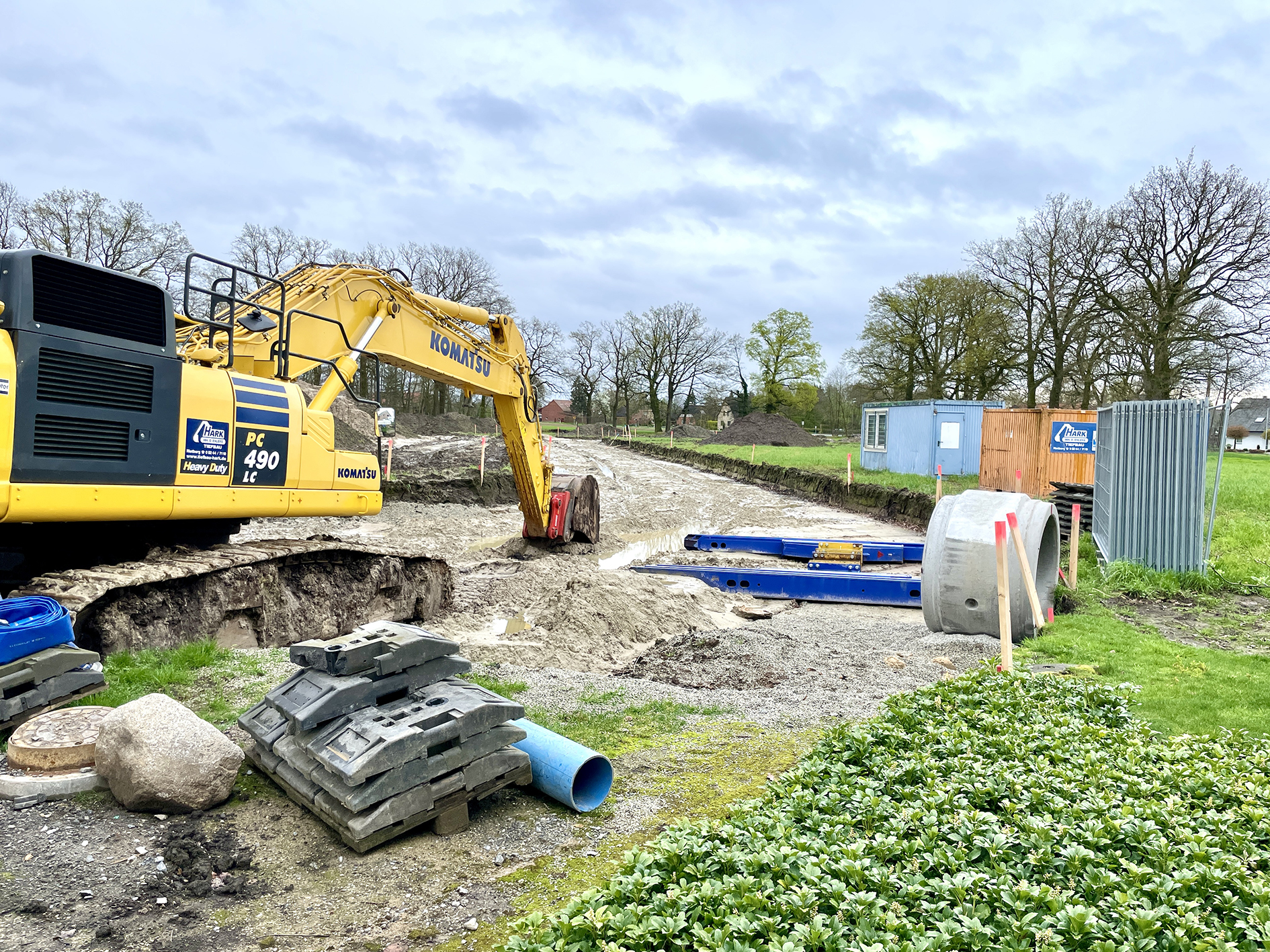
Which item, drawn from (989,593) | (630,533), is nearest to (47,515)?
(989,593)

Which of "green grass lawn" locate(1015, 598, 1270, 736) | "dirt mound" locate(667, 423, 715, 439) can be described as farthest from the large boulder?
"dirt mound" locate(667, 423, 715, 439)

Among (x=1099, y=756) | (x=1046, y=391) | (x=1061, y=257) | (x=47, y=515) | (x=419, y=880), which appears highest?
(x=1061, y=257)

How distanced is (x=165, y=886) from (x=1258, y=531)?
16098 millimetres

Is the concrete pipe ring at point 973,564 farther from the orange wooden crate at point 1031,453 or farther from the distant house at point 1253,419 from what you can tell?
the distant house at point 1253,419

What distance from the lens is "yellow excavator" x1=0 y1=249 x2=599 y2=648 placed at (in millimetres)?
6129

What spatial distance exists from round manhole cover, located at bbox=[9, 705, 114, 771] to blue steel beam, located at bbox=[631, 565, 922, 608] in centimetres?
879

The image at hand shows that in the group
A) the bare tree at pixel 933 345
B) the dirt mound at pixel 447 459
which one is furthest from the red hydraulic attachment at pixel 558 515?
the bare tree at pixel 933 345

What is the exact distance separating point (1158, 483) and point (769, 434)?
49.9 metres

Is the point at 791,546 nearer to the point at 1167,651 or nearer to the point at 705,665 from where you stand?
the point at 705,665

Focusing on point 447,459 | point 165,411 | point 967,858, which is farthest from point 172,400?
point 447,459

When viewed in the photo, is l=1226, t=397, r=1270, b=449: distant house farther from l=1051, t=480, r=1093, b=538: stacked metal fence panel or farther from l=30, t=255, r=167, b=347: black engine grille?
l=30, t=255, r=167, b=347: black engine grille

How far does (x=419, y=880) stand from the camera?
3822 mm

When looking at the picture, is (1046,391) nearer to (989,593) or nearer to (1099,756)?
(989,593)

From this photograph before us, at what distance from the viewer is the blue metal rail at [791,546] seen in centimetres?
1430
